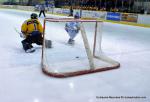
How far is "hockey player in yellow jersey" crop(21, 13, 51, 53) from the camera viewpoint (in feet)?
20.0

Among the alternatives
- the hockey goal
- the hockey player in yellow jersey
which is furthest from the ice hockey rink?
the hockey player in yellow jersey

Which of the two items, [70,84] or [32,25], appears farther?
[32,25]

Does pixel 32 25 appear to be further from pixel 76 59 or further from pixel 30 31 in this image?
pixel 76 59

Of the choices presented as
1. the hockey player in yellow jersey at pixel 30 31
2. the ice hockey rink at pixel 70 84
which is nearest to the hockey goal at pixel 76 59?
the ice hockey rink at pixel 70 84

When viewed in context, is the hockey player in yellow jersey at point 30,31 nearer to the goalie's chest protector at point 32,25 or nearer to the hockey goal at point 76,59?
the goalie's chest protector at point 32,25

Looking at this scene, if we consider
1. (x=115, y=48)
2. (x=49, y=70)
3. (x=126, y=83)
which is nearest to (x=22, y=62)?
(x=49, y=70)

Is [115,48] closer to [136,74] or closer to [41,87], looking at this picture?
[136,74]

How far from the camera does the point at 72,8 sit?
881 inches

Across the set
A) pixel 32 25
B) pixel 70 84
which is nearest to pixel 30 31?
pixel 32 25

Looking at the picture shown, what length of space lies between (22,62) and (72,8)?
58.0 feet

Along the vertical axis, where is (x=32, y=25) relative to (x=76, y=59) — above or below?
above

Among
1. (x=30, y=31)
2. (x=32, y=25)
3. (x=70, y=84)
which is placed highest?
(x=32, y=25)

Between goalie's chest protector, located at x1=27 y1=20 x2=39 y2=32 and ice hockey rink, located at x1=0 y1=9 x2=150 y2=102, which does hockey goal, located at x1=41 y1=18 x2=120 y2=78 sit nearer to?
ice hockey rink, located at x1=0 y1=9 x2=150 y2=102

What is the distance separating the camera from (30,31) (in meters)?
6.11
